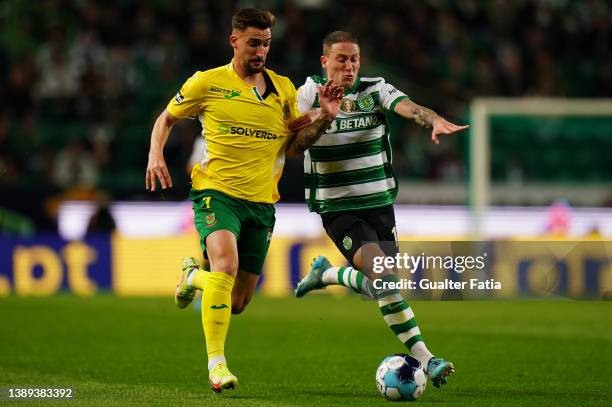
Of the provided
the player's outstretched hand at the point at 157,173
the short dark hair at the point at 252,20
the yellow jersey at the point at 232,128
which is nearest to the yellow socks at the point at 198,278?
the yellow jersey at the point at 232,128

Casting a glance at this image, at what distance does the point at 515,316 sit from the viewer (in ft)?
47.2

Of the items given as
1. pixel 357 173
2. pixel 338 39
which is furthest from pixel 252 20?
pixel 357 173

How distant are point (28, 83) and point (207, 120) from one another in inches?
470

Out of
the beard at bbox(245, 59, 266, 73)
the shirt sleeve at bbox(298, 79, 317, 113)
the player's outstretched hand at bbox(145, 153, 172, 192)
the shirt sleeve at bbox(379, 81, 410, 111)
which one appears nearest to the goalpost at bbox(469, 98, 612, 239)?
the shirt sleeve at bbox(298, 79, 317, 113)

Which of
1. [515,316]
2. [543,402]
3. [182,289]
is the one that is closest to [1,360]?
[182,289]

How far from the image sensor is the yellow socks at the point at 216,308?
743 centimetres

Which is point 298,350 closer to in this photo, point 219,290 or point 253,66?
point 219,290

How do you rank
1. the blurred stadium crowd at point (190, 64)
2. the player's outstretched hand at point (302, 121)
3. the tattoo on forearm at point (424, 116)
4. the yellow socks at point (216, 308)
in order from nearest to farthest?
the yellow socks at point (216, 308) < the tattoo on forearm at point (424, 116) < the player's outstretched hand at point (302, 121) < the blurred stadium crowd at point (190, 64)

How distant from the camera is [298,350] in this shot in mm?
10680

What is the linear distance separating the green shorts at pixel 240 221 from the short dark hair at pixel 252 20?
103cm

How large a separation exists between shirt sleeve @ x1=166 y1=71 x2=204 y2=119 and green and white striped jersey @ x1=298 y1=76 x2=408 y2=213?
2.55 ft

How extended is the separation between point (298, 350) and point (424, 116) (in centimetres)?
362

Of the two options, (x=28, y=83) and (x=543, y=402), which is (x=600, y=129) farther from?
(x=543, y=402)

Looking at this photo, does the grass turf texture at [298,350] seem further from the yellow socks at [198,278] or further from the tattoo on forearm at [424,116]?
the tattoo on forearm at [424,116]
